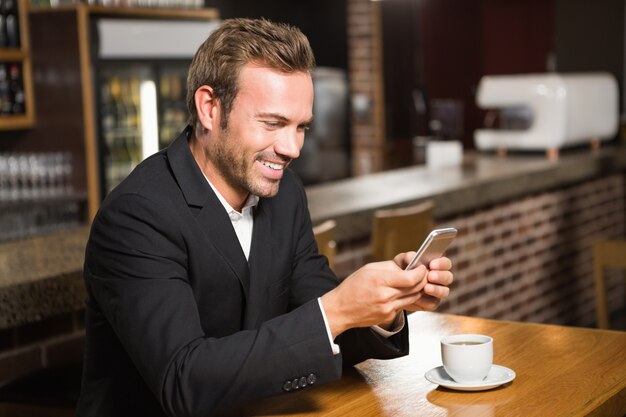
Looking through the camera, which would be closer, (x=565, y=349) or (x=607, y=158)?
(x=565, y=349)

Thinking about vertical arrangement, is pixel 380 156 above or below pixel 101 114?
below

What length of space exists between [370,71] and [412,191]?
4.33 meters

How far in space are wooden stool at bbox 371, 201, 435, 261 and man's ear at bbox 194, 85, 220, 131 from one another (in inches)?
72.7

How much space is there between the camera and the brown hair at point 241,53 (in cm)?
185

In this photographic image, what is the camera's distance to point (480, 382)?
1.77m

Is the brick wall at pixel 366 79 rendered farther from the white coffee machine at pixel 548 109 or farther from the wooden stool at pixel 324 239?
the wooden stool at pixel 324 239

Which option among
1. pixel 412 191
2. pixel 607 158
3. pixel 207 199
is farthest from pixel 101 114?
pixel 207 199

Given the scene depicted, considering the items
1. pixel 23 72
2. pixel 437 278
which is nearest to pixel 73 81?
pixel 23 72

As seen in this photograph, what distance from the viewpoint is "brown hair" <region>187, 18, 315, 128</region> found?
185 cm

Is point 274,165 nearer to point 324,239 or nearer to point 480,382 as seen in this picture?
point 480,382

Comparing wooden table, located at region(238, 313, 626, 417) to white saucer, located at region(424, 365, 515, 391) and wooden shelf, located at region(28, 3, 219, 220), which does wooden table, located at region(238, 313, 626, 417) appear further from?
wooden shelf, located at region(28, 3, 219, 220)

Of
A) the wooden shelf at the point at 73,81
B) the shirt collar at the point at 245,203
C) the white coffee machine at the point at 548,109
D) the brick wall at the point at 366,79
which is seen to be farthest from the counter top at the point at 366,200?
the brick wall at the point at 366,79

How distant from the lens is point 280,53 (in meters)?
1.85

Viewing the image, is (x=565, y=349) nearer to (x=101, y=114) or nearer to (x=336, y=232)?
(x=336, y=232)
